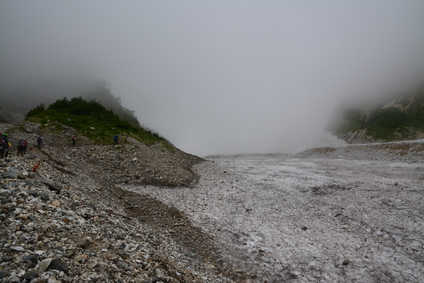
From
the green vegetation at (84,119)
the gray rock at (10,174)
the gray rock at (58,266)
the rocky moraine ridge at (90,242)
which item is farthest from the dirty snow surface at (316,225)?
the green vegetation at (84,119)

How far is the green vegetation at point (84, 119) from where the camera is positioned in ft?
119

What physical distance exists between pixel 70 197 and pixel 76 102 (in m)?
48.9

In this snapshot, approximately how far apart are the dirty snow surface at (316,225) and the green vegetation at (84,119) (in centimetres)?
2058

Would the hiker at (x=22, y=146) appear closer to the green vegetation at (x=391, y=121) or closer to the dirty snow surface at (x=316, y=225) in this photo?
the dirty snow surface at (x=316, y=225)

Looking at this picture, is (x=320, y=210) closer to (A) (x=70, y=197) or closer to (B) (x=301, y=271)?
(B) (x=301, y=271)

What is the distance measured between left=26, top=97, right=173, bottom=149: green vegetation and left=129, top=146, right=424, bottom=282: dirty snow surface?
2058 cm

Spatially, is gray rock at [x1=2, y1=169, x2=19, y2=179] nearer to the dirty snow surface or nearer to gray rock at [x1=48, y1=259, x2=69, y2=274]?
gray rock at [x1=48, y1=259, x2=69, y2=274]

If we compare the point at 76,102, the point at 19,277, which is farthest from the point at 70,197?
the point at 76,102

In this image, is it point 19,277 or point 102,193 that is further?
point 102,193

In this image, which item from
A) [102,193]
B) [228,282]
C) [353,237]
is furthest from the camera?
[102,193]

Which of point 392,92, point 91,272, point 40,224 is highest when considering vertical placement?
point 392,92

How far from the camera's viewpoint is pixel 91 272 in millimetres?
6328

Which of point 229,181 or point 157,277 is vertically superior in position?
point 229,181

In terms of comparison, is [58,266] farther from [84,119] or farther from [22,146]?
[84,119]
